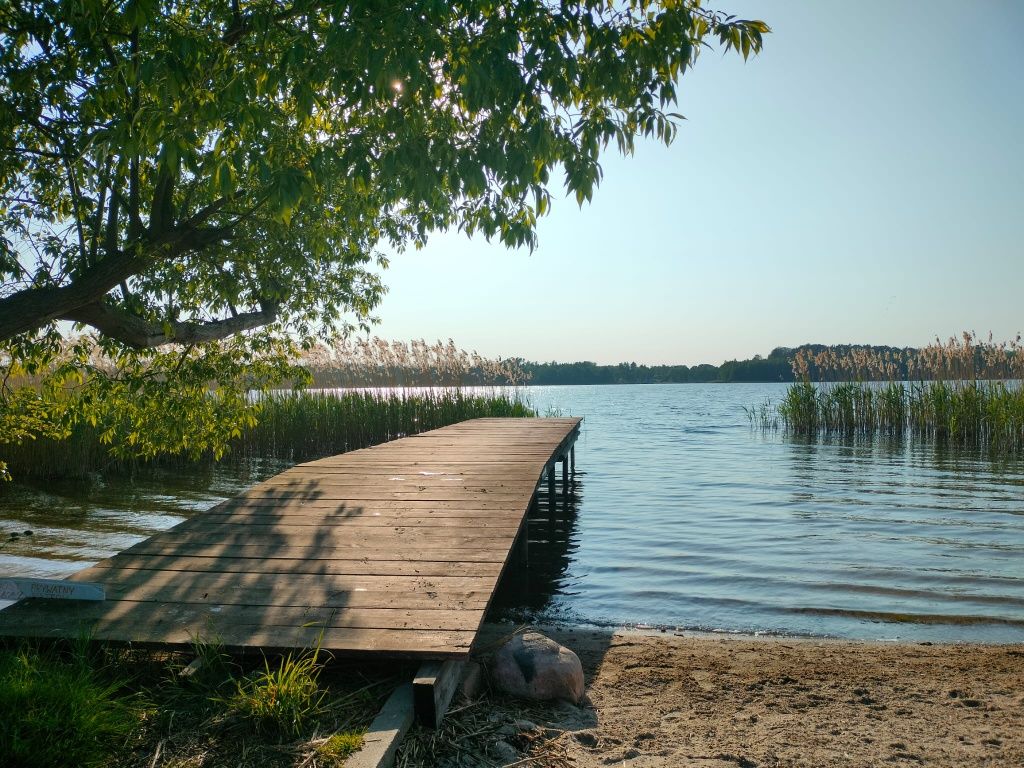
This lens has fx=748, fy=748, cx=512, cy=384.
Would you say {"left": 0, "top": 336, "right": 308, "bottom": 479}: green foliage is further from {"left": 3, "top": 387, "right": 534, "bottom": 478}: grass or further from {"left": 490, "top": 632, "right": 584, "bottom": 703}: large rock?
{"left": 3, "top": 387, "right": 534, "bottom": 478}: grass

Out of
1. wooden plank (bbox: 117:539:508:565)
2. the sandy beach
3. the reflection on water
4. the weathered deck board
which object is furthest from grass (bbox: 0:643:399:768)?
the reflection on water

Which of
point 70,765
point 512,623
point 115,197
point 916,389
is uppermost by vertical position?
point 115,197

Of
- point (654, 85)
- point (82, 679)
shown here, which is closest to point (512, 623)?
point (82, 679)

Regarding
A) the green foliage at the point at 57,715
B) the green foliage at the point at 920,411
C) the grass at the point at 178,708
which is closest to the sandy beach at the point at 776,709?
the grass at the point at 178,708

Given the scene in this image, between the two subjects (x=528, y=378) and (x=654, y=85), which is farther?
(x=528, y=378)

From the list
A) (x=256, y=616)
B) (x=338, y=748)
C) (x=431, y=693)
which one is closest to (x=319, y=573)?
(x=256, y=616)

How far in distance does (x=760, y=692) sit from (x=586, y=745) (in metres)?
1.22

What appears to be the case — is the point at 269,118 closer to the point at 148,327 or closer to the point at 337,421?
the point at 148,327

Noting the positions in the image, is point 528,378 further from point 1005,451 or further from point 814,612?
point 814,612

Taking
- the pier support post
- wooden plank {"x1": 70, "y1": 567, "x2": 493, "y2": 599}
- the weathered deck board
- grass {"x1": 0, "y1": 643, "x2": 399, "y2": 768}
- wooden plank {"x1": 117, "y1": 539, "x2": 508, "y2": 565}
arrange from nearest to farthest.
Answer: grass {"x1": 0, "y1": 643, "x2": 399, "y2": 768}
the weathered deck board
wooden plank {"x1": 70, "y1": 567, "x2": 493, "y2": 599}
wooden plank {"x1": 117, "y1": 539, "x2": 508, "y2": 565}
the pier support post

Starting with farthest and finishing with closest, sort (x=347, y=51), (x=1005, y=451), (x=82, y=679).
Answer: (x=1005, y=451), (x=347, y=51), (x=82, y=679)

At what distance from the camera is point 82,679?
281 centimetres

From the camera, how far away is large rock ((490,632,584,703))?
11.5 ft

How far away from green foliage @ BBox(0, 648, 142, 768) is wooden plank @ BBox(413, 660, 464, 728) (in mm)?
1022
